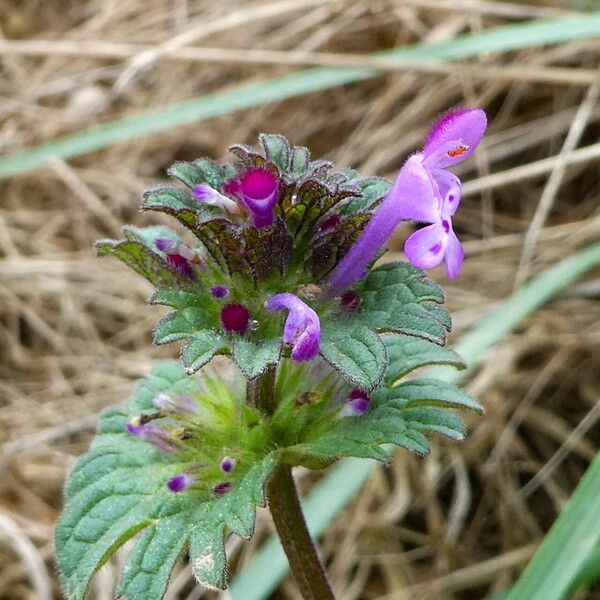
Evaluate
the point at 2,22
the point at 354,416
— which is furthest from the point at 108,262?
the point at 354,416

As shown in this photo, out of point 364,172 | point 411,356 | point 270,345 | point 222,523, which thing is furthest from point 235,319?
point 364,172

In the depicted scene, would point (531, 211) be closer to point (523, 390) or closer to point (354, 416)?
point (523, 390)

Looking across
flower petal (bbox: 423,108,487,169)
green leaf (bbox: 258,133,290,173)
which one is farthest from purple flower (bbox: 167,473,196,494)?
flower petal (bbox: 423,108,487,169)

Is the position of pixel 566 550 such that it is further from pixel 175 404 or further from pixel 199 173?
pixel 199 173

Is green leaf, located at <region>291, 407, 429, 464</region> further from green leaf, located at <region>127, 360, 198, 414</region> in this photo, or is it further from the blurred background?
the blurred background

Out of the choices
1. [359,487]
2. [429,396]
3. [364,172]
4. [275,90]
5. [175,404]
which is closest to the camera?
[429,396]

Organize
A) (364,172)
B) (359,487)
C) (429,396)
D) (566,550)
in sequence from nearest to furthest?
(429,396), (566,550), (359,487), (364,172)

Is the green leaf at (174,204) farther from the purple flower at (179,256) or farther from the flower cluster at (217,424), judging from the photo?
the flower cluster at (217,424)

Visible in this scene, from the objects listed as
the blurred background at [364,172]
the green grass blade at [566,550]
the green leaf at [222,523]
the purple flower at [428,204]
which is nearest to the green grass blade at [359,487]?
the green grass blade at [566,550]
